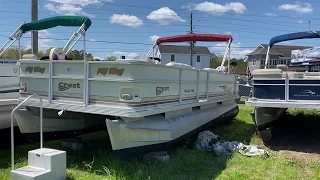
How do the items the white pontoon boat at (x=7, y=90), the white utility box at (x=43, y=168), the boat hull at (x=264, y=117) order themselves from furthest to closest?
the boat hull at (x=264, y=117) → the white pontoon boat at (x=7, y=90) → the white utility box at (x=43, y=168)

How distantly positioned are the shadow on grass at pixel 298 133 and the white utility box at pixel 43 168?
4.60 meters

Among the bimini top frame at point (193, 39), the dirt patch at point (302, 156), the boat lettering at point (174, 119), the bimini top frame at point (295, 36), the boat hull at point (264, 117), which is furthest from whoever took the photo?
the bimini top frame at point (193, 39)

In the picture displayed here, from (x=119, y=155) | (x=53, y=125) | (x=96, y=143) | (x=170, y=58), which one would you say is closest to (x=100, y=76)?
(x=119, y=155)

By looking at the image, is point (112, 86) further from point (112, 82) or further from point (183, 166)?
point (183, 166)

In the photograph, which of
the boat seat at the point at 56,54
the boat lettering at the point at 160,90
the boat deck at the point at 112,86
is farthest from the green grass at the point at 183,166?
the boat seat at the point at 56,54

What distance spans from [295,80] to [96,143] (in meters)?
4.68

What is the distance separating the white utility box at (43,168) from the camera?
14.5ft

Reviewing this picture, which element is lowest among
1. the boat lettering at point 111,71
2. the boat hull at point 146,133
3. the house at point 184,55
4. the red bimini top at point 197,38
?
the boat hull at point 146,133

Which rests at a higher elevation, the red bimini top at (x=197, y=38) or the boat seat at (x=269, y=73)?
the red bimini top at (x=197, y=38)

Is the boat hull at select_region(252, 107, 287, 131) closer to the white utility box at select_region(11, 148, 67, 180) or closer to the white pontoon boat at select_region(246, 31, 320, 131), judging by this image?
the white pontoon boat at select_region(246, 31, 320, 131)

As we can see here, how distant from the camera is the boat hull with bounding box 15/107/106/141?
6.05 metres

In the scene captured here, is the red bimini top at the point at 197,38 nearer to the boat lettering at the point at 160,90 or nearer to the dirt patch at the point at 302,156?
the dirt patch at the point at 302,156

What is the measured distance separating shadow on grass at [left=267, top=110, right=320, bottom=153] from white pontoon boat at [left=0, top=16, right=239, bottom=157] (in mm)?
2001

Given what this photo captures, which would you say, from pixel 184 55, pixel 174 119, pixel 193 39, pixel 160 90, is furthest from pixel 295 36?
pixel 184 55
